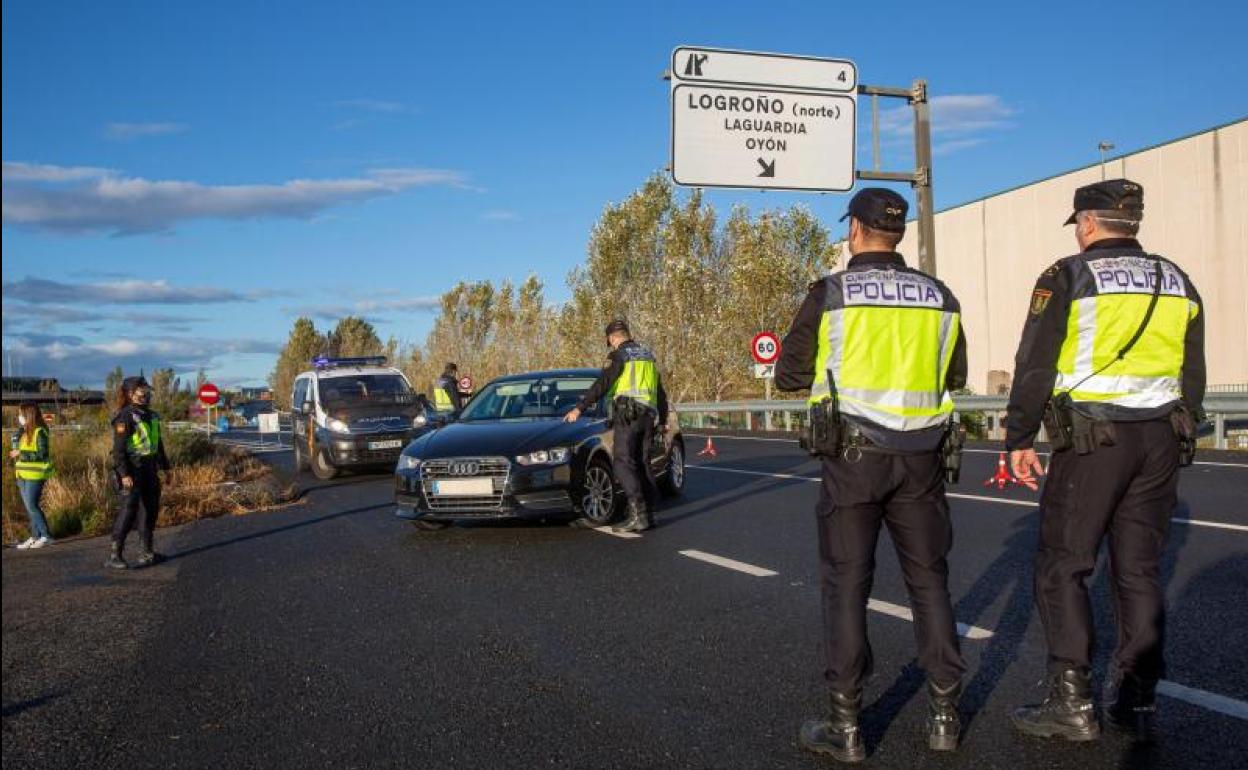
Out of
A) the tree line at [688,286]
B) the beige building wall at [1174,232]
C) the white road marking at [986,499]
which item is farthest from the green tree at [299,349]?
the white road marking at [986,499]

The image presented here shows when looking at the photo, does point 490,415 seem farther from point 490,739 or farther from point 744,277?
point 744,277

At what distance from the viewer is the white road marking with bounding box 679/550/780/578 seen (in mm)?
7376

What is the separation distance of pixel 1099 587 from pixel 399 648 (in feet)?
Result: 12.8

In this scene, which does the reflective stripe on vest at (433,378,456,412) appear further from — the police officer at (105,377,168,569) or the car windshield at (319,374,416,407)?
the police officer at (105,377,168,569)

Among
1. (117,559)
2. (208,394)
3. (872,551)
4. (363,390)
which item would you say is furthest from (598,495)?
(208,394)

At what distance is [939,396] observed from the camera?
4004mm

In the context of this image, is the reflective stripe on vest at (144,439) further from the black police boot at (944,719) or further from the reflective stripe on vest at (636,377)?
the black police boot at (944,719)

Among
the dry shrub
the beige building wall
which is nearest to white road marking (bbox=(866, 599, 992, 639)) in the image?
the dry shrub

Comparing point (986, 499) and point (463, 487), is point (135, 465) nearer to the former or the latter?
point (463, 487)

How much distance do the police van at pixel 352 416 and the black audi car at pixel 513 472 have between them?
6.29 m

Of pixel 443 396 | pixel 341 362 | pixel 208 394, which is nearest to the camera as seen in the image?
pixel 341 362

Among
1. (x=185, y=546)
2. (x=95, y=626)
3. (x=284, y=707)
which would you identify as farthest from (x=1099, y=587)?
(x=185, y=546)

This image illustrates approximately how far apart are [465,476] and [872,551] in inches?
235

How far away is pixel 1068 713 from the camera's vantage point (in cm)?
384
